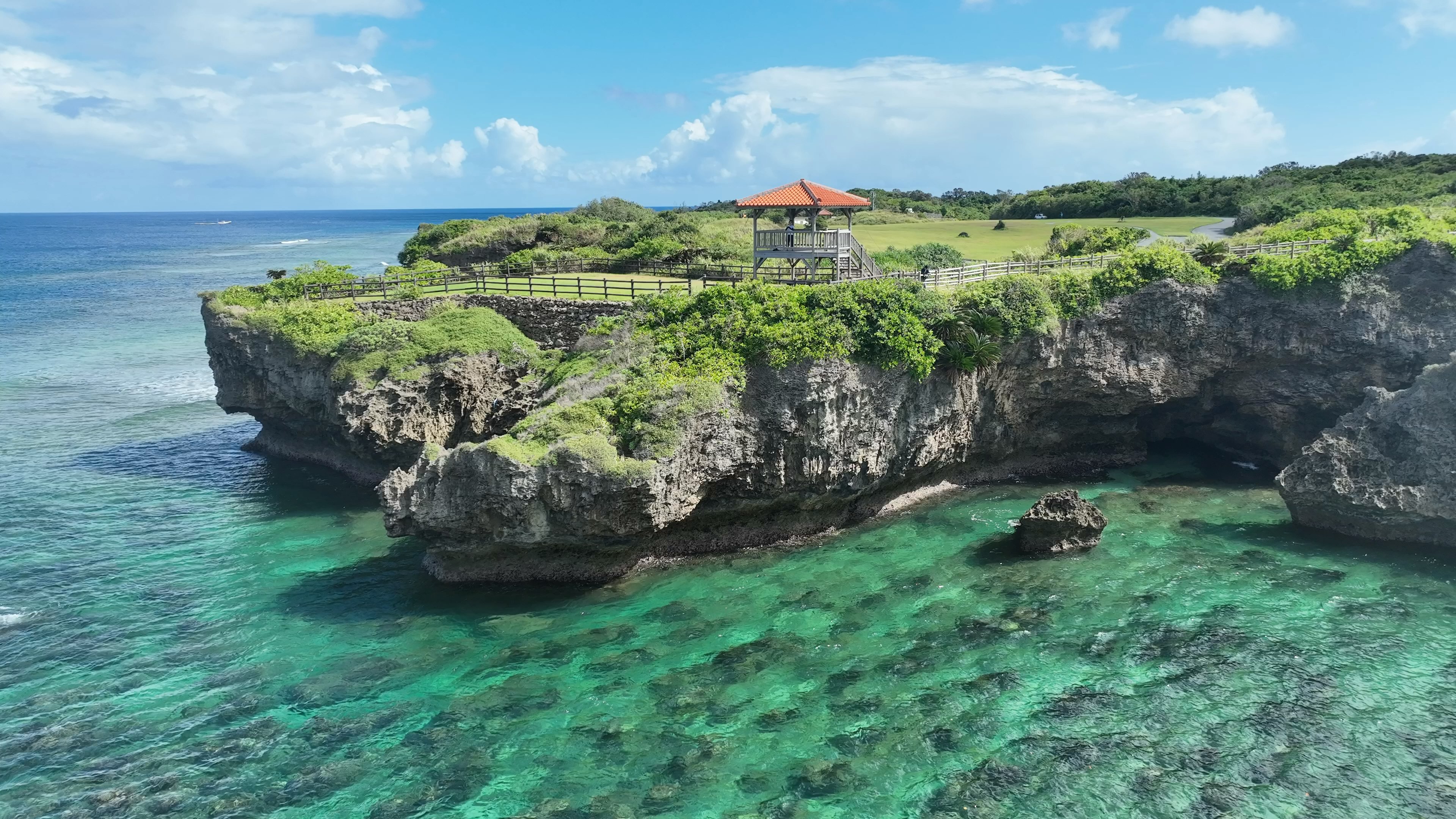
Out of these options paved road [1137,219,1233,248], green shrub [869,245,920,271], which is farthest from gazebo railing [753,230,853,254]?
paved road [1137,219,1233,248]

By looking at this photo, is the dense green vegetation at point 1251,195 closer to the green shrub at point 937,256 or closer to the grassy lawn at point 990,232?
the grassy lawn at point 990,232

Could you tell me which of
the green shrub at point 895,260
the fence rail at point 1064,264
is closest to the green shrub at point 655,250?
the green shrub at point 895,260

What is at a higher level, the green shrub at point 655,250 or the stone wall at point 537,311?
the green shrub at point 655,250

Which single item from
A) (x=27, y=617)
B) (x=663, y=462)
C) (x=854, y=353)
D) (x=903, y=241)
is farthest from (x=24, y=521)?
(x=903, y=241)

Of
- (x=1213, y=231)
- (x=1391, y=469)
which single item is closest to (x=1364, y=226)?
(x=1391, y=469)

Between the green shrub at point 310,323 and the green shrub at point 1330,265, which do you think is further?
the green shrub at point 310,323

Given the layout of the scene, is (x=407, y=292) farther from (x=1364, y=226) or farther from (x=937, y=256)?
(x=1364, y=226)
